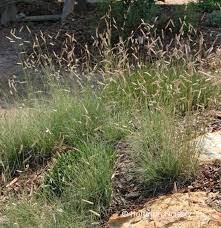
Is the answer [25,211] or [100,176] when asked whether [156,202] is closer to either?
[100,176]

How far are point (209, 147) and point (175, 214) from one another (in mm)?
738

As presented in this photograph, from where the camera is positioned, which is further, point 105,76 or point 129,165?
point 105,76

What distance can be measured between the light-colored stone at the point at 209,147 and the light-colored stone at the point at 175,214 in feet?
1.23

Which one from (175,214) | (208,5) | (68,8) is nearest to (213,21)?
(208,5)

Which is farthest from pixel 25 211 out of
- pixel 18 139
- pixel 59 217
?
pixel 18 139

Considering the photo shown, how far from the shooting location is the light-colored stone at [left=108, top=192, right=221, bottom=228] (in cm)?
300

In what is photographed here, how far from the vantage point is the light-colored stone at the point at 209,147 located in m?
3.53

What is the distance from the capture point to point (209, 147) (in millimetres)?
3654

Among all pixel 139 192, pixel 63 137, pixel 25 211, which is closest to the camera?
pixel 25 211

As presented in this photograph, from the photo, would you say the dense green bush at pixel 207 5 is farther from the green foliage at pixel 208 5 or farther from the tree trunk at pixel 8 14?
the tree trunk at pixel 8 14

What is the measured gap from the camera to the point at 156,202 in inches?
128

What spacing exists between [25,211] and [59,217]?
0.69 ft

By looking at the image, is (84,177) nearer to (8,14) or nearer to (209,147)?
(209,147)

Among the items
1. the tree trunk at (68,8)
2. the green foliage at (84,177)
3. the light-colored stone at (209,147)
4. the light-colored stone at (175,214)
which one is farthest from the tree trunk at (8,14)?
the light-colored stone at (175,214)
